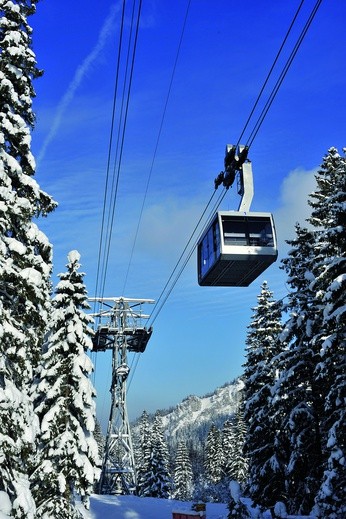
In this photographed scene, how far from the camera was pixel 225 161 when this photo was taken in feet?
53.1

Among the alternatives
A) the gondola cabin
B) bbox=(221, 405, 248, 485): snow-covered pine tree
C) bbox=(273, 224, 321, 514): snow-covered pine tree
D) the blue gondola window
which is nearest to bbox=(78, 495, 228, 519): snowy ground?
bbox=(273, 224, 321, 514): snow-covered pine tree

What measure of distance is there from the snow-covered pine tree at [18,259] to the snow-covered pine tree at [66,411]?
7700 mm

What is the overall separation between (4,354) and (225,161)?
9090mm

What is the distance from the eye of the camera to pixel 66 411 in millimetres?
20141

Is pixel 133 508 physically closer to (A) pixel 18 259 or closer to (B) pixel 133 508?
(B) pixel 133 508

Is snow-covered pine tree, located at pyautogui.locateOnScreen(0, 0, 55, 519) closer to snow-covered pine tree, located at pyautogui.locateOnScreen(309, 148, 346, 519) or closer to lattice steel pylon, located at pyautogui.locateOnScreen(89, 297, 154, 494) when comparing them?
snow-covered pine tree, located at pyautogui.locateOnScreen(309, 148, 346, 519)

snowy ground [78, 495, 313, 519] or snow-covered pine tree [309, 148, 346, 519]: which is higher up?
snow-covered pine tree [309, 148, 346, 519]

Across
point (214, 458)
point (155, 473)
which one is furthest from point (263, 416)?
point (214, 458)

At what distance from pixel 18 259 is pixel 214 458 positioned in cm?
8133

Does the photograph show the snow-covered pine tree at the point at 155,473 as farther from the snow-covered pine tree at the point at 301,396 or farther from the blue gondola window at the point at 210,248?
the blue gondola window at the point at 210,248

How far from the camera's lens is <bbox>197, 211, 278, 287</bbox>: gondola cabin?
19922 mm

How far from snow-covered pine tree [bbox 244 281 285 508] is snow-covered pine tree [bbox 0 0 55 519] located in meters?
16.9

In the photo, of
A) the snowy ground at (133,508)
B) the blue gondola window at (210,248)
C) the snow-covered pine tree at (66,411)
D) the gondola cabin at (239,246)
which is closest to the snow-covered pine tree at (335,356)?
the gondola cabin at (239,246)

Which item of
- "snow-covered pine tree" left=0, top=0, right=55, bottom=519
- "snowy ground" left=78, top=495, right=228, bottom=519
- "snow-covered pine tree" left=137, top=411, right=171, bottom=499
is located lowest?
"snowy ground" left=78, top=495, right=228, bottom=519
